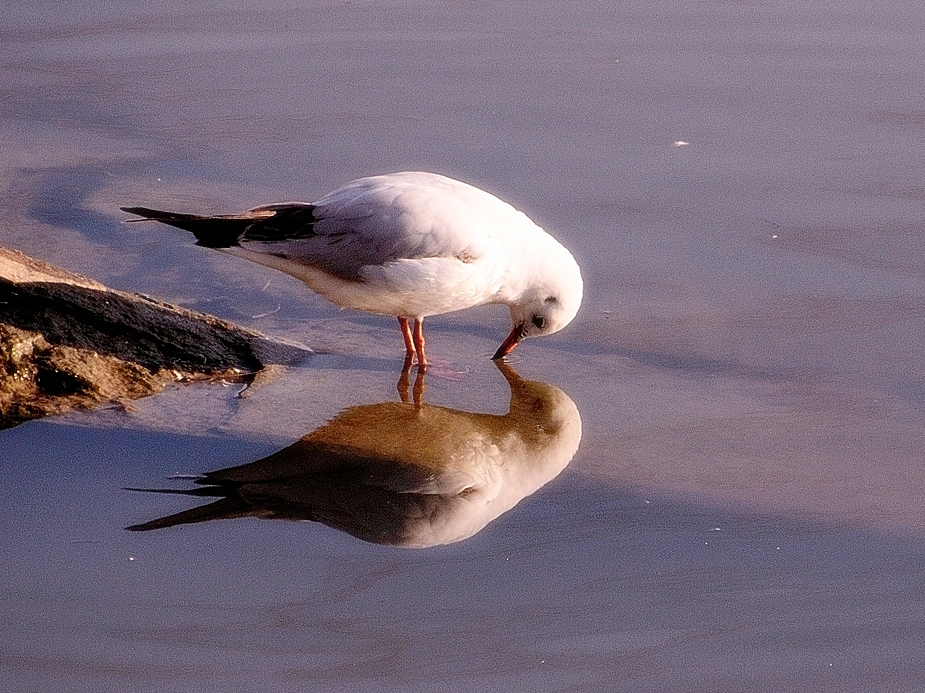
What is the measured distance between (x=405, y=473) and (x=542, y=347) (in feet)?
4.78

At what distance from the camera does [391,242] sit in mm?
5117

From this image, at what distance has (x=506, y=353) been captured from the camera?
221 inches

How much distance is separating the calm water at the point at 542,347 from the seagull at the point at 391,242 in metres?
0.36

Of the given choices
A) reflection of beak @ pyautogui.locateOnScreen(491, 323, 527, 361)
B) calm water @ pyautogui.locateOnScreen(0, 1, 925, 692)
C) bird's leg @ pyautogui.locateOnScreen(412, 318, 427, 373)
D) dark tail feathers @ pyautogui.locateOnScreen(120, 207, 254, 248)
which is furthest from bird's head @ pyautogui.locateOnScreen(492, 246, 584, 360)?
dark tail feathers @ pyautogui.locateOnScreen(120, 207, 254, 248)

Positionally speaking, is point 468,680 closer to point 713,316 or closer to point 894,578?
point 894,578

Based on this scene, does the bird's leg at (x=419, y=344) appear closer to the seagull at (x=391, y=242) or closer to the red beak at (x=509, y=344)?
the seagull at (x=391, y=242)

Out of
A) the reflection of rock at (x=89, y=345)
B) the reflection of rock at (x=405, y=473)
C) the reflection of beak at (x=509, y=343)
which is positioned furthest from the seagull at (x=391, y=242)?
the reflection of rock at (x=405, y=473)

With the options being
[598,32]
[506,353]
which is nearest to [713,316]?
[506,353]

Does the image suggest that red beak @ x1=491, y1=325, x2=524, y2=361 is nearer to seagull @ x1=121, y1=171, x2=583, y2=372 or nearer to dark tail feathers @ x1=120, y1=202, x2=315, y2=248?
seagull @ x1=121, y1=171, x2=583, y2=372

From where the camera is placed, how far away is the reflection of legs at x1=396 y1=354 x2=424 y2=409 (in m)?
5.14

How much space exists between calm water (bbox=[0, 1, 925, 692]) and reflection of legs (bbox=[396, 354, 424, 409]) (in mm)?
50

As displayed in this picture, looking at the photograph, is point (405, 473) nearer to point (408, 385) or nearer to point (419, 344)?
point (408, 385)

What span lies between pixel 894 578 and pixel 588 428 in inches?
53.1

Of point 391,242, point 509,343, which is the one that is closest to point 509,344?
point 509,343
